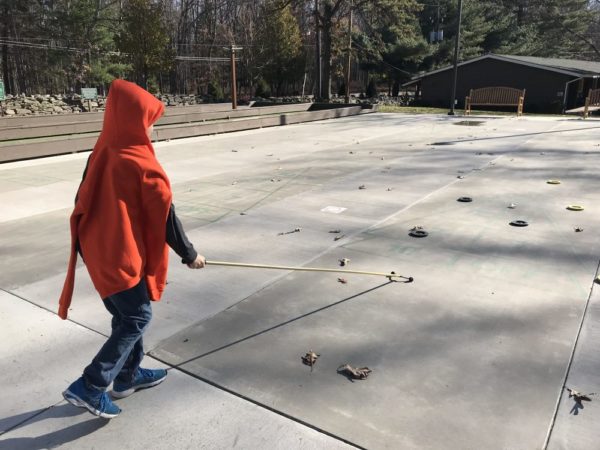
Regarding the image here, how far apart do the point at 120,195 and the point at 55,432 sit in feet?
4.02

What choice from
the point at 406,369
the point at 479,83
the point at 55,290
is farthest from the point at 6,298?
the point at 479,83

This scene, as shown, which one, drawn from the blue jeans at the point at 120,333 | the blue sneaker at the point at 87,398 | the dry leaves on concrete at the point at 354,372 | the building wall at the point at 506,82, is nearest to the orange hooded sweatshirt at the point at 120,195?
the blue jeans at the point at 120,333

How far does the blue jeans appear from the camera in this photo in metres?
2.36

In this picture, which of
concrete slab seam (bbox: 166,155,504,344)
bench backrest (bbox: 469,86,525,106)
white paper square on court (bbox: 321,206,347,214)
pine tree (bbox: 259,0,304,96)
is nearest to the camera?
concrete slab seam (bbox: 166,155,504,344)

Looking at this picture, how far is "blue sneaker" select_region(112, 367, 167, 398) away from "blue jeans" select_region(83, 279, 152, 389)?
275mm

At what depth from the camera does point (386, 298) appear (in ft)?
12.6

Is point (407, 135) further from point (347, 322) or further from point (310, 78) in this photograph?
point (310, 78)

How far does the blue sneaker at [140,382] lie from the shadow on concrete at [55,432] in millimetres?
185

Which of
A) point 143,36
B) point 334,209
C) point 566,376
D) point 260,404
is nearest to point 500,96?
point 143,36

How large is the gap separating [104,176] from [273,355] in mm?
1496

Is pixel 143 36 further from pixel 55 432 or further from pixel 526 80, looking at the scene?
pixel 55 432

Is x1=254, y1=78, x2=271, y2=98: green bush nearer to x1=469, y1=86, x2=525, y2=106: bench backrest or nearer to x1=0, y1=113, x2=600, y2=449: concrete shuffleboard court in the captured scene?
x1=469, y1=86, x2=525, y2=106: bench backrest

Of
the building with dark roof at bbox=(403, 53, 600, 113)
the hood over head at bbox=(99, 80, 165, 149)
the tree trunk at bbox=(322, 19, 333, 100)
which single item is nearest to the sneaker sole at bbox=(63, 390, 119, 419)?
the hood over head at bbox=(99, 80, 165, 149)

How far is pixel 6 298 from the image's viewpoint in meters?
3.99
